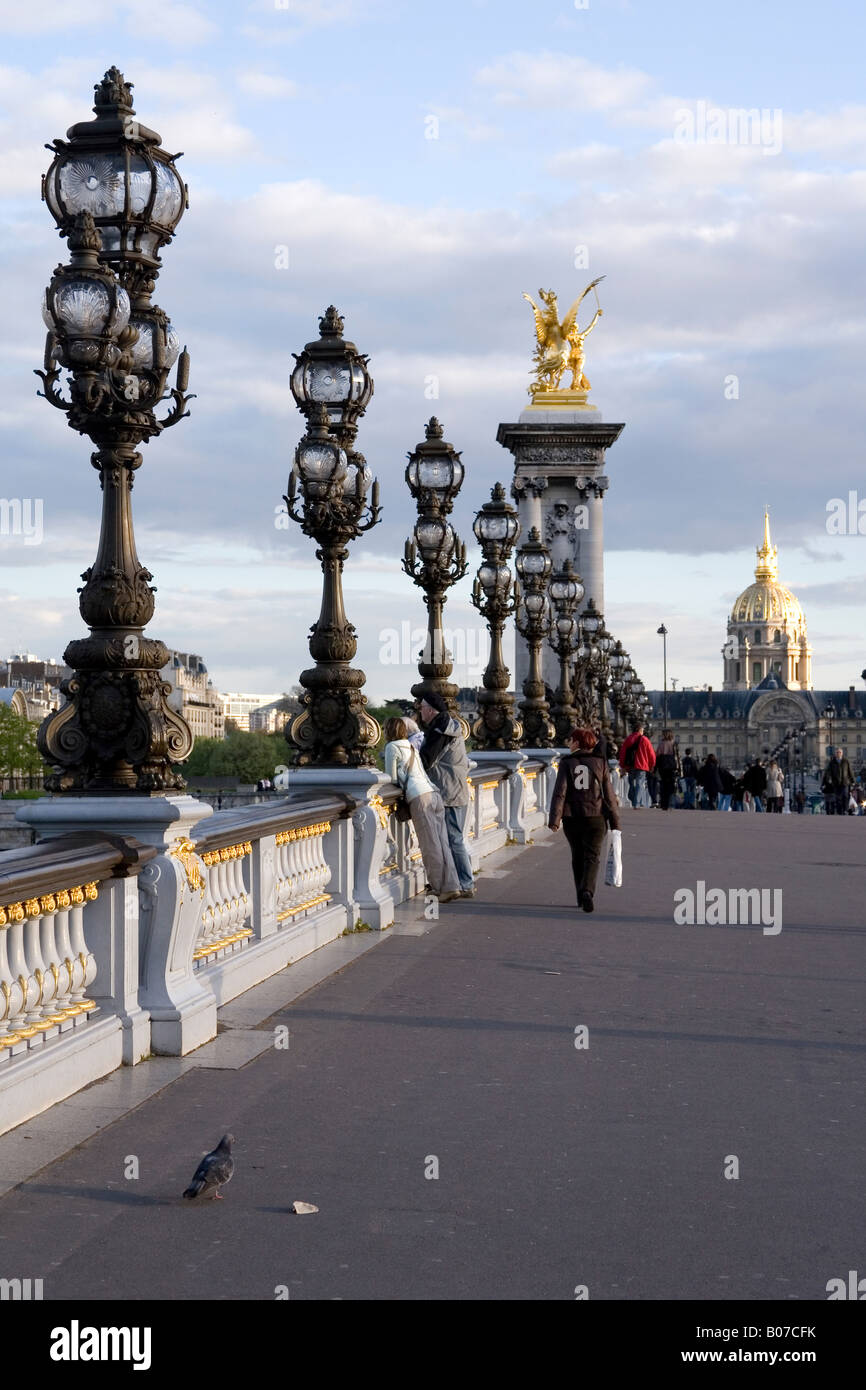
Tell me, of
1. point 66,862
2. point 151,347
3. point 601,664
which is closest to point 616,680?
point 601,664

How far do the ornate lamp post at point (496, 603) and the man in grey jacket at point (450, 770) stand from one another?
23.0 feet

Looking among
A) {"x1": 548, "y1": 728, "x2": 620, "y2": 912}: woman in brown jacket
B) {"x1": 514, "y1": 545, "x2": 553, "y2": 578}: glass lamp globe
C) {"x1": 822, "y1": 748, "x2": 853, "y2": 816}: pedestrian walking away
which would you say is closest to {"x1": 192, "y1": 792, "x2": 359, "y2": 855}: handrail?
{"x1": 548, "y1": 728, "x2": 620, "y2": 912}: woman in brown jacket

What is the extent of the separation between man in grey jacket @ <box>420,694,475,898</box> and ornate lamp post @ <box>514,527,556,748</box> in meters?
11.4

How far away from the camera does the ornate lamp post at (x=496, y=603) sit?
2503 centimetres

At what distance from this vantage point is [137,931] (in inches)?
348

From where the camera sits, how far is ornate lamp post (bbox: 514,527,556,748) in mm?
30391

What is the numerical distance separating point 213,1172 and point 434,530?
13775mm

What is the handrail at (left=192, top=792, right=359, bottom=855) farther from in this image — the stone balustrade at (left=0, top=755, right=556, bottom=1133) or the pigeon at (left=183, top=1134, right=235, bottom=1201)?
the pigeon at (left=183, top=1134, right=235, bottom=1201)

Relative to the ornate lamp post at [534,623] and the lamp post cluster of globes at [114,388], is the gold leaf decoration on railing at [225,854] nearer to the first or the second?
the lamp post cluster of globes at [114,388]

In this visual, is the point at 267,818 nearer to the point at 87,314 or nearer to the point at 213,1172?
the point at 87,314

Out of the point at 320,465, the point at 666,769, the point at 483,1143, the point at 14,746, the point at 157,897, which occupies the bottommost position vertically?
the point at 483,1143

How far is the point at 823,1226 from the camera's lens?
20.9ft
